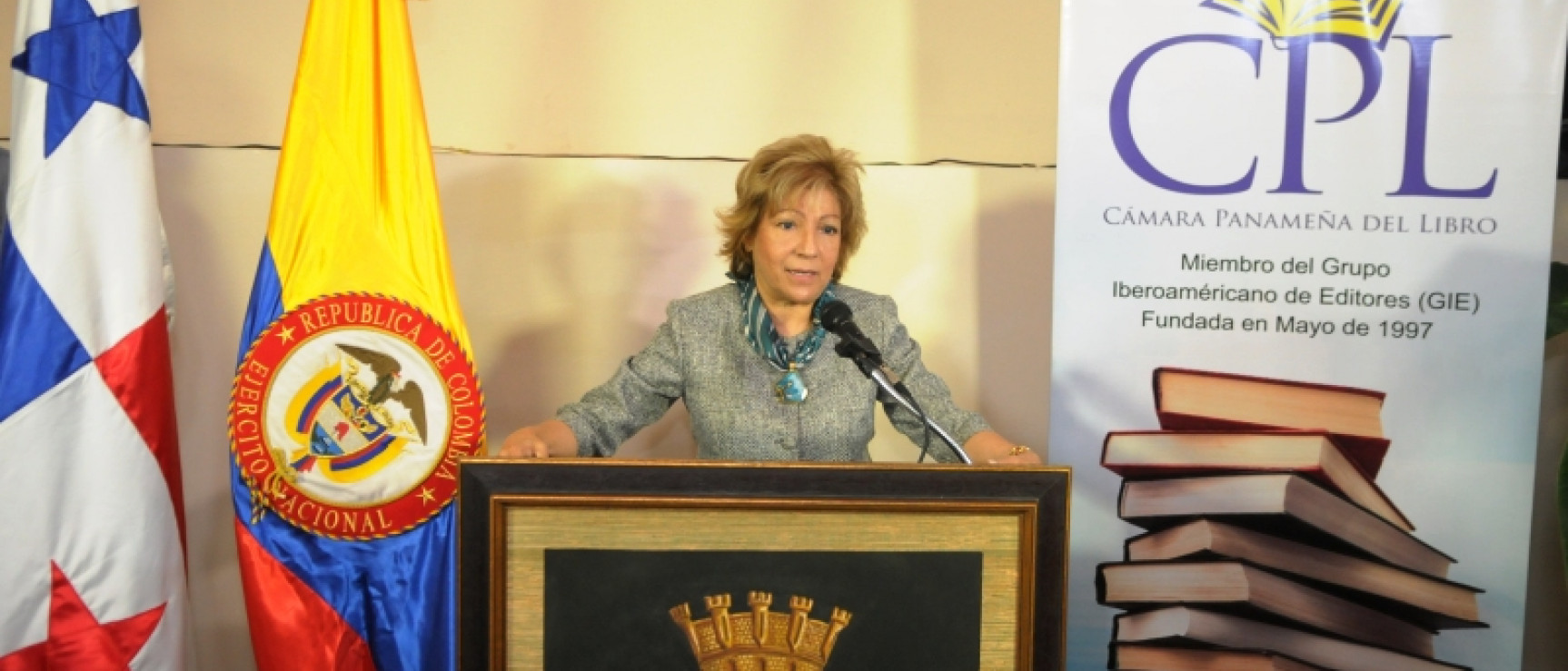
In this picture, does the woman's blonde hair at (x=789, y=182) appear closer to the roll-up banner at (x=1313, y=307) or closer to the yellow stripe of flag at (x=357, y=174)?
the roll-up banner at (x=1313, y=307)

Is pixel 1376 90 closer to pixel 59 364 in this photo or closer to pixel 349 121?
pixel 349 121

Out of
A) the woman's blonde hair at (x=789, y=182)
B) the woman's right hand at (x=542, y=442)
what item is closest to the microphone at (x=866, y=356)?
the woman's blonde hair at (x=789, y=182)

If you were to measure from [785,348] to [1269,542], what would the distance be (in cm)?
104

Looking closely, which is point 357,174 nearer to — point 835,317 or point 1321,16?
point 835,317

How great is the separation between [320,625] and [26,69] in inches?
43.4

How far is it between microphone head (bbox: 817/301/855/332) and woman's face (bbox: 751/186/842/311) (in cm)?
19

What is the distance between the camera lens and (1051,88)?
325 cm

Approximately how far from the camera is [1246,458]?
241 cm

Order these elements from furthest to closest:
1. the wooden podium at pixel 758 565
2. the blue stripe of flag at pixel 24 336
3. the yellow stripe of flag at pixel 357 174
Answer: the yellow stripe of flag at pixel 357 174, the blue stripe of flag at pixel 24 336, the wooden podium at pixel 758 565

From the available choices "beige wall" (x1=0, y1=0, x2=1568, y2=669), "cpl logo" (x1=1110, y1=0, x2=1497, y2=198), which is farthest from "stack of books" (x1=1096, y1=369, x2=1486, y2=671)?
"beige wall" (x1=0, y1=0, x2=1568, y2=669)

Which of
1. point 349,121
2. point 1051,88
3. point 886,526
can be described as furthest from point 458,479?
point 1051,88

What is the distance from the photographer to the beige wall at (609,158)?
124 inches

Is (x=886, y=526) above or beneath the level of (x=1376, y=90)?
beneath

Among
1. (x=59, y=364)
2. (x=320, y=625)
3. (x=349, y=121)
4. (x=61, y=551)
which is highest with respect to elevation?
(x=349, y=121)
